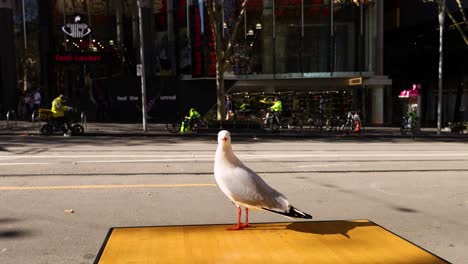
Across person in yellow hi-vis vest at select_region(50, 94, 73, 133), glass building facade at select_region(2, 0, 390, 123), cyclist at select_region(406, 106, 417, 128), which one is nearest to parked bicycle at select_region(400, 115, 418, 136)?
cyclist at select_region(406, 106, 417, 128)

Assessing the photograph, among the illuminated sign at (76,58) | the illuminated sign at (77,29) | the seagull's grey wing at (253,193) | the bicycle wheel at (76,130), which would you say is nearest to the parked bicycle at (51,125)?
the bicycle wheel at (76,130)

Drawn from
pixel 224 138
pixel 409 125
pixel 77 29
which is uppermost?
pixel 77 29

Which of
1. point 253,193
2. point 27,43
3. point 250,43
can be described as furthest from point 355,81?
point 253,193

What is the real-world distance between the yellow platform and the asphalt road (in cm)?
91

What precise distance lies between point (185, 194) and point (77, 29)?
86.2ft

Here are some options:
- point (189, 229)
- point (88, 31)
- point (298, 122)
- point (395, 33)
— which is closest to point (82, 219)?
point (189, 229)

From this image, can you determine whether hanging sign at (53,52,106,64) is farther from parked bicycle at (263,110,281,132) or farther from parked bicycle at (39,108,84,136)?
parked bicycle at (263,110,281,132)

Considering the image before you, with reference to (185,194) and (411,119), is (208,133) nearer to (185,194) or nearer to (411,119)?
(411,119)

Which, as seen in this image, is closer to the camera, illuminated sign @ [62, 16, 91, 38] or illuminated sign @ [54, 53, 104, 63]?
illuminated sign @ [54, 53, 104, 63]

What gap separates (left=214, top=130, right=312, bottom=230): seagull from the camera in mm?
4141

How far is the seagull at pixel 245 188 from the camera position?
4141 millimetres

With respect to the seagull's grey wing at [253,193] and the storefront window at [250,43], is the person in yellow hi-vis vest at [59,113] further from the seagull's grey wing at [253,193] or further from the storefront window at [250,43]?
the seagull's grey wing at [253,193]

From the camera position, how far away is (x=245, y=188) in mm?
4184

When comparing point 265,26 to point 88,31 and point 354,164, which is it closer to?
point 88,31
